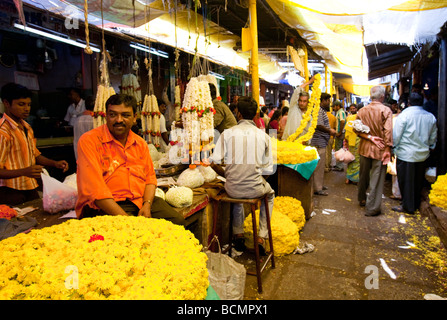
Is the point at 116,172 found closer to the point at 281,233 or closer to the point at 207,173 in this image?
the point at 207,173

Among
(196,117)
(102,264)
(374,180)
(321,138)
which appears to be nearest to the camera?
(102,264)

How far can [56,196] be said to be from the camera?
286 centimetres

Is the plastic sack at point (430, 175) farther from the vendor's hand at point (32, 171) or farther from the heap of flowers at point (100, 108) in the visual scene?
the vendor's hand at point (32, 171)

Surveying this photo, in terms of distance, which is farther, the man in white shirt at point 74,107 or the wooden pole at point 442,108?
the man in white shirt at point 74,107

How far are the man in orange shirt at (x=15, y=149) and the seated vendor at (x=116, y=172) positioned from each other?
910 millimetres

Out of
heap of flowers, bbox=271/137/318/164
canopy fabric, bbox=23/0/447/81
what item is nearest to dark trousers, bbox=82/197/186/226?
heap of flowers, bbox=271/137/318/164

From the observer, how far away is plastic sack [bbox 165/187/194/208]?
2971 mm

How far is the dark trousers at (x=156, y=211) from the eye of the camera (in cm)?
250

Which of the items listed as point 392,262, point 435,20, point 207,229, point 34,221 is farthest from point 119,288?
point 435,20

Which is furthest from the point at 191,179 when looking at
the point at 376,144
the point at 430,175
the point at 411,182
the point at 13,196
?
the point at 430,175

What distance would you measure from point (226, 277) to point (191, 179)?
1335 mm

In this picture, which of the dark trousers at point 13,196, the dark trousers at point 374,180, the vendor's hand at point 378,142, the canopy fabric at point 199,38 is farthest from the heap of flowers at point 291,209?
the dark trousers at point 13,196

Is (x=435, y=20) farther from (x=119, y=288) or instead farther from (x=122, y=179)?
(x=119, y=288)

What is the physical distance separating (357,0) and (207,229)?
11.1 ft
